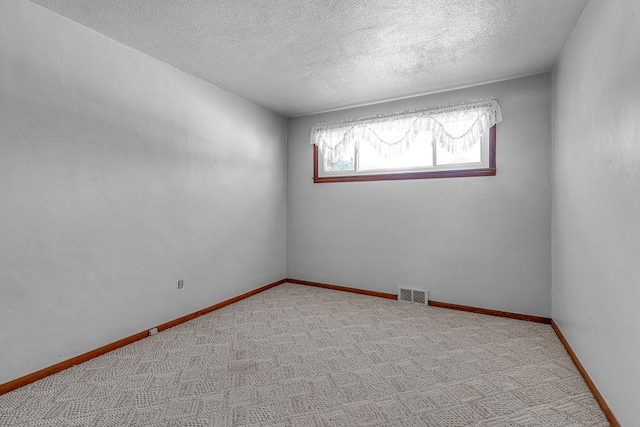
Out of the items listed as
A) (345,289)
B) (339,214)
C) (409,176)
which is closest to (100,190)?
(339,214)

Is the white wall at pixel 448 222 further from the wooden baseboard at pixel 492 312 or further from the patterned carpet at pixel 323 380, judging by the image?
the patterned carpet at pixel 323 380

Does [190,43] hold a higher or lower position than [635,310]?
higher

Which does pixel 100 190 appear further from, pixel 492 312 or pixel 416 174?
pixel 492 312

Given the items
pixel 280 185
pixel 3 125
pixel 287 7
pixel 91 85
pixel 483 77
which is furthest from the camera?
pixel 280 185

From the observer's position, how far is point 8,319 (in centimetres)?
184

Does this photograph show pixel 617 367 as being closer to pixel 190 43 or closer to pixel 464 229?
pixel 464 229

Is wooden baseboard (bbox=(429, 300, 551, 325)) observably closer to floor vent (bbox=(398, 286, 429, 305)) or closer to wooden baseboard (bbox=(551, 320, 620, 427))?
floor vent (bbox=(398, 286, 429, 305))

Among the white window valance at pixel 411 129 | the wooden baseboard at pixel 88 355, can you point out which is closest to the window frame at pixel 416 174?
the white window valance at pixel 411 129

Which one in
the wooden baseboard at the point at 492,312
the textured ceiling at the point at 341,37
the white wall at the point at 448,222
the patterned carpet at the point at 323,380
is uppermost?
the textured ceiling at the point at 341,37

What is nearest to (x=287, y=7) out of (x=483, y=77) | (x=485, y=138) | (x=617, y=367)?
(x=483, y=77)

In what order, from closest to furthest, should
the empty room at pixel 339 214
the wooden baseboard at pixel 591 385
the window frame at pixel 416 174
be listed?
the wooden baseboard at pixel 591 385, the empty room at pixel 339 214, the window frame at pixel 416 174

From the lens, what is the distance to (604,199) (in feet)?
5.47

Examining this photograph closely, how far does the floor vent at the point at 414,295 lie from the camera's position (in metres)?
3.50

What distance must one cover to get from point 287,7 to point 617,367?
2.71m
